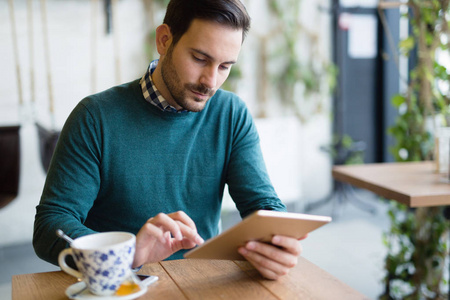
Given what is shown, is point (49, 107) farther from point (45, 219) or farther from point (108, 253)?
point (108, 253)

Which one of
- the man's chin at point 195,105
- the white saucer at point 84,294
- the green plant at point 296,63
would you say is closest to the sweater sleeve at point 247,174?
the man's chin at point 195,105

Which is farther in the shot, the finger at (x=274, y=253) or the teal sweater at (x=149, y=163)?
the teal sweater at (x=149, y=163)

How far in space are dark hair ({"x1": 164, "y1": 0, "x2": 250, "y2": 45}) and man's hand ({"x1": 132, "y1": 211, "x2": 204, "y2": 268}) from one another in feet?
1.66

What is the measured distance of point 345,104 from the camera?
14.5 feet

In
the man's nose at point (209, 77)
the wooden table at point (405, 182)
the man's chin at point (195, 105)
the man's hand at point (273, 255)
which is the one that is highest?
the man's nose at point (209, 77)

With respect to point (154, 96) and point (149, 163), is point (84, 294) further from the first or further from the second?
point (154, 96)

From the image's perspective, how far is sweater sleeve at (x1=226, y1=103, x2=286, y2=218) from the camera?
4.00ft

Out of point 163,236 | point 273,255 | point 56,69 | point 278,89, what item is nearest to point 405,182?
point 273,255

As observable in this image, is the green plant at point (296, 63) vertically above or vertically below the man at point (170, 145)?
above

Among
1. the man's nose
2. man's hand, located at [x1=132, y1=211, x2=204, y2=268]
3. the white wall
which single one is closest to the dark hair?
the man's nose

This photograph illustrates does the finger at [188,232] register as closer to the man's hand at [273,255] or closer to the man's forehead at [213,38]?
the man's hand at [273,255]

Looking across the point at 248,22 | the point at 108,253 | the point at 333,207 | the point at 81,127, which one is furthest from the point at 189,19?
the point at 333,207

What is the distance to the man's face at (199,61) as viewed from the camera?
44.4 inches

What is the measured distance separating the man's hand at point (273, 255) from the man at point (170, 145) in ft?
0.95
